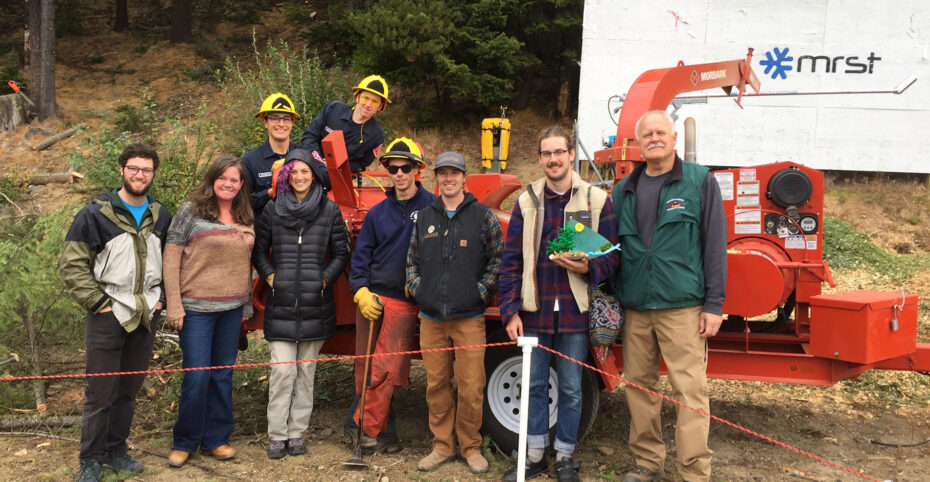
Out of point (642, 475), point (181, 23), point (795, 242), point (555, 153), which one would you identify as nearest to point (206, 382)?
point (555, 153)

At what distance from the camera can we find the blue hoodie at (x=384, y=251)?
451 cm

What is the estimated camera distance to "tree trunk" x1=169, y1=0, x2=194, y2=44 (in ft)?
Answer: 74.3

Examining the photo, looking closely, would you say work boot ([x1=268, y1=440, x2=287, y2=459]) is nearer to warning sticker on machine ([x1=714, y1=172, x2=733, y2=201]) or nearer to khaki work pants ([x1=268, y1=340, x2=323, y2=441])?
khaki work pants ([x1=268, y1=340, x2=323, y2=441])

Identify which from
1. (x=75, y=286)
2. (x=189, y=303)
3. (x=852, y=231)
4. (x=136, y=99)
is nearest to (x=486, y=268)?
(x=189, y=303)

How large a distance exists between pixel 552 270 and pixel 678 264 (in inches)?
27.0

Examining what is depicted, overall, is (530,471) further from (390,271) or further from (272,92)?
(272,92)

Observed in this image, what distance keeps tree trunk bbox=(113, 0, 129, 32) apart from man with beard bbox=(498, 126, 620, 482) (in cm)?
2466

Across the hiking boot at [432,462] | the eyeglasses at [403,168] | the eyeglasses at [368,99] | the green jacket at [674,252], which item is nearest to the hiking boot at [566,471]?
the hiking boot at [432,462]

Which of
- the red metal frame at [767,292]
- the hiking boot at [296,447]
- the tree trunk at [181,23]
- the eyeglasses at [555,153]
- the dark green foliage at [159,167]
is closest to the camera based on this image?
the eyeglasses at [555,153]

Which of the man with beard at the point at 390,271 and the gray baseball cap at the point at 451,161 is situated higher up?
the gray baseball cap at the point at 451,161

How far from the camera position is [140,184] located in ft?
13.2

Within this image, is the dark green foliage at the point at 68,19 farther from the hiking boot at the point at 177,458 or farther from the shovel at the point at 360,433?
the shovel at the point at 360,433

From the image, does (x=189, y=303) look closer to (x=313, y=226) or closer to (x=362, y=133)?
(x=313, y=226)

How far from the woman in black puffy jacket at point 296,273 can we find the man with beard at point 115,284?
658 mm
